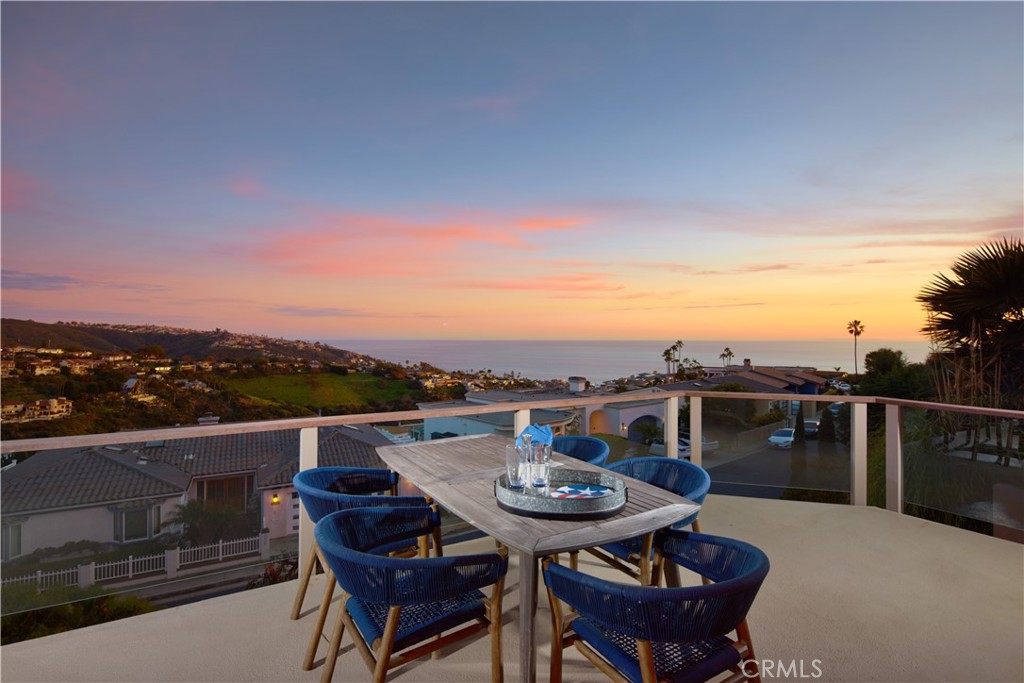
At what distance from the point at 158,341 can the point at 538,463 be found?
251 inches

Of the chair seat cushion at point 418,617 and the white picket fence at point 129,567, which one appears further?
the white picket fence at point 129,567

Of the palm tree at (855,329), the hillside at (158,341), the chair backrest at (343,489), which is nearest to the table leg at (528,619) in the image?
the chair backrest at (343,489)

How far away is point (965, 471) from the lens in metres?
4.12

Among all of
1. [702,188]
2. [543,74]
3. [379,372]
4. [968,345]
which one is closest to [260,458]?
[379,372]

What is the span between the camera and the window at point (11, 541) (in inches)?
93.2

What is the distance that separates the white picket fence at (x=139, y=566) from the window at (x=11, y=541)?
0.13 meters

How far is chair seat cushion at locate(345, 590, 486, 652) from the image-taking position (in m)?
1.81

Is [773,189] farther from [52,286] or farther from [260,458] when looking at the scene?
[52,286]

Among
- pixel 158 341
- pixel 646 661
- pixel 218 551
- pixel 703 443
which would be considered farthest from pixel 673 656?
pixel 158 341

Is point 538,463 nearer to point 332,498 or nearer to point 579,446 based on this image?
point 332,498

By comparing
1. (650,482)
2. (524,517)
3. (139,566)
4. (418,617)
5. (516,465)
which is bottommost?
(139,566)

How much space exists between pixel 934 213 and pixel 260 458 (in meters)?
7.66

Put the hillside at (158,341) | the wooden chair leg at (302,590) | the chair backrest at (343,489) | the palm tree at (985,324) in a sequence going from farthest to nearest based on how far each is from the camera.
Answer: the hillside at (158,341) < the palm tree at (985,324) < the wooden chair leg at (302,590) < the chair backrest at (343,489)

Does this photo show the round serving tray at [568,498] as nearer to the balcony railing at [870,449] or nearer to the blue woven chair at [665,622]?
the blue woven chair at [665,622]
